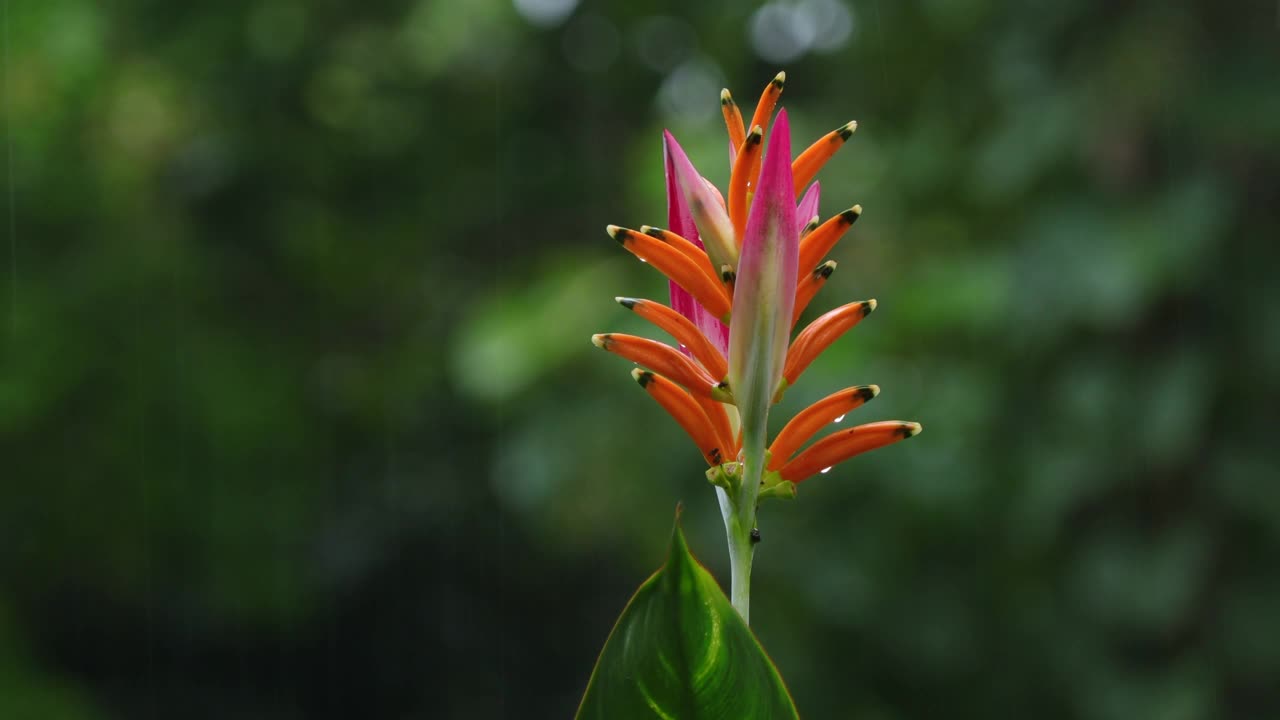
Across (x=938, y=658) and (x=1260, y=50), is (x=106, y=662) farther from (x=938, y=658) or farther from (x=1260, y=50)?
(x=1260, y=50)

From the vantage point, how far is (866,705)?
147 inches

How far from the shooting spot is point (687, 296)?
1.69 feet

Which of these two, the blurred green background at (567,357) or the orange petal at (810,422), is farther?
the blurred green background at (567,357)

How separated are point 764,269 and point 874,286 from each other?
334 cm

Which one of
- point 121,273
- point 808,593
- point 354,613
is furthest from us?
point 354,613

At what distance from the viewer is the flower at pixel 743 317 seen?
462 millimetres

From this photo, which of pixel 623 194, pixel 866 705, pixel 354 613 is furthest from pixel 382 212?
pixel 866 705

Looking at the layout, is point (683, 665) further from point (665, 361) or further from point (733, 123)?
point (733, 123)

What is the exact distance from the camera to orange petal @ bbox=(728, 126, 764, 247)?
0.48 metres

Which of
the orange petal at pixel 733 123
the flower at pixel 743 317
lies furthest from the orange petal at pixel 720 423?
the orange petal at pixel 733 123

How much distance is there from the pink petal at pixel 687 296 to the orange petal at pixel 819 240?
4 centimetres

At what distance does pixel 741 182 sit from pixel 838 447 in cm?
11

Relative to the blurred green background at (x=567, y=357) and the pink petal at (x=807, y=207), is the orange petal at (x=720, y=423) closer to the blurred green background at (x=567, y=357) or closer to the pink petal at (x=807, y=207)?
the pink petal at (x=807, y=207)

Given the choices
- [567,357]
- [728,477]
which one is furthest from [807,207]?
[567,357]
